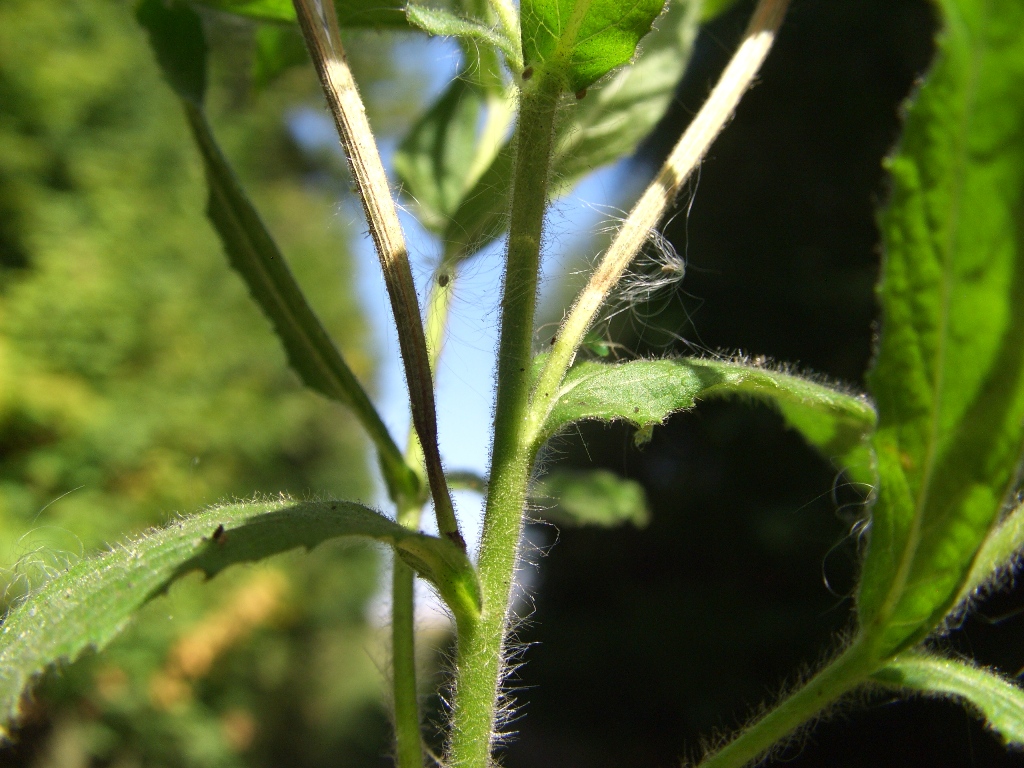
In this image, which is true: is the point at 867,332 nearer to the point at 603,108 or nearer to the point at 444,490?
the point at 603,108

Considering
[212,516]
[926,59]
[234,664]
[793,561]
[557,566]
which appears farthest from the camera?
[557,566]

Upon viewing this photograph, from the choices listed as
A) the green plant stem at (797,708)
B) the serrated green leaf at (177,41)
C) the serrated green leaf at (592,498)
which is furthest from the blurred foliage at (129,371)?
the green plant stem at (797,708)

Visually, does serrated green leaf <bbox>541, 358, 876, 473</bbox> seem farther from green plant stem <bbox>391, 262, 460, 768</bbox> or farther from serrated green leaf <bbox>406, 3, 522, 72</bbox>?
serrated green leaf <bbox>406, 3, 522, 72</bbox>

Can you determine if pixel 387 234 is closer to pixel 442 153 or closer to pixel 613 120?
pixel 613 120

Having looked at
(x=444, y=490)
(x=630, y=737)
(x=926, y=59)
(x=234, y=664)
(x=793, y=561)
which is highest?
(x=444, y=490)

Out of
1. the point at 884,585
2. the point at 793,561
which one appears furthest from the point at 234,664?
the point at 884,585

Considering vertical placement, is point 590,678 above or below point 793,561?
below

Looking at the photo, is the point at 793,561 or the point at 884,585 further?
the point at 793,561
